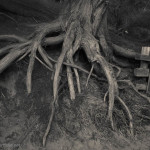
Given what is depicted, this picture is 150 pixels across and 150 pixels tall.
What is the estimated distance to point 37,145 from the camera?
13.5 ft

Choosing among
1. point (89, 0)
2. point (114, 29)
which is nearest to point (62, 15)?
point (89, 0)

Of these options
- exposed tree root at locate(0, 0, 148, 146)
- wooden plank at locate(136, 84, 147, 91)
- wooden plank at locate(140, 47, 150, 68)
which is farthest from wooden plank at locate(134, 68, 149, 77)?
exposed tree root at locate(0, 0, 148, 146)

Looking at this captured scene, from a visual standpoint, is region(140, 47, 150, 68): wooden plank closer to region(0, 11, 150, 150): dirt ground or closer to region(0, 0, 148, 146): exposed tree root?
region(0, 0, 148, 146): exposed tree root

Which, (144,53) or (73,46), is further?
(144,53)

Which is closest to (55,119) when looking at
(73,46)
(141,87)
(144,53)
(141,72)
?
(73,46)

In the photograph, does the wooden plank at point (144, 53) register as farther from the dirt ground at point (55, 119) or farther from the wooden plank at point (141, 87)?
the dirt ground at point (55, 119)

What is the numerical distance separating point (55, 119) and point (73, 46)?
156 centimetres

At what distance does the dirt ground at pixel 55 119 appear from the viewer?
421 centimetres

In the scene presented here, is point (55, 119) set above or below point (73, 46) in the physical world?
below

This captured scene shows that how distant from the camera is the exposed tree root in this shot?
4.80m

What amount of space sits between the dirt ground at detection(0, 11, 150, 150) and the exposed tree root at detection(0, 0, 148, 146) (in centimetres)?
16

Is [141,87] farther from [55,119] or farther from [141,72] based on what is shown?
[55,119]

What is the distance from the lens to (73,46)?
17.3 feet

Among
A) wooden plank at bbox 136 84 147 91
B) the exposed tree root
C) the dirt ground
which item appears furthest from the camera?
wooden plank at bbox 136 84 147 91
